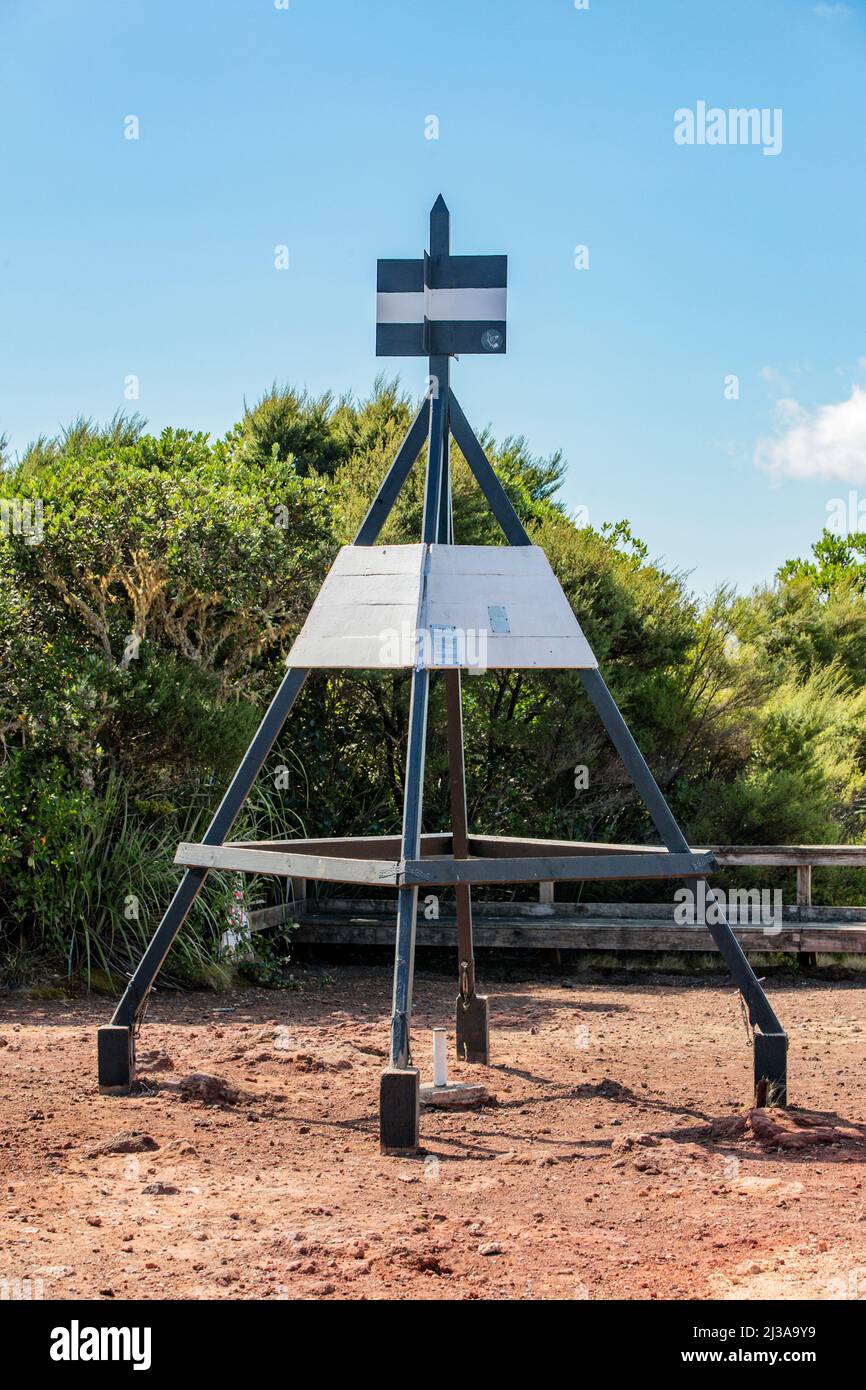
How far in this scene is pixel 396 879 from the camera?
509 cm

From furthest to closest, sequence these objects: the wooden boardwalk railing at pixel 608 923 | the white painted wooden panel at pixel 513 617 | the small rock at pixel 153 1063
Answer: the wooden boardwalk railing at pixel 608 923 < the small rock at pixel 153 1063 < the white painted wooden panel at pixel 513 617

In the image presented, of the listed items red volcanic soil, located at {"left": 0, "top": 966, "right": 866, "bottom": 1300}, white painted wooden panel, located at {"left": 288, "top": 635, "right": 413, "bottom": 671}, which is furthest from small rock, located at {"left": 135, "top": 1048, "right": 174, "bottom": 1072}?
white painted wooden panel, located at {"left": 288, "top": 635, "right": 413, "bottom": 671}

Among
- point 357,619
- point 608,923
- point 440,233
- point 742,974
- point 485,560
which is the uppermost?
point 440,233

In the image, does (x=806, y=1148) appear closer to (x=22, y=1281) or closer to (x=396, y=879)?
(x=396, y=879)

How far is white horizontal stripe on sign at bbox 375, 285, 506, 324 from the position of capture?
19.7 ft

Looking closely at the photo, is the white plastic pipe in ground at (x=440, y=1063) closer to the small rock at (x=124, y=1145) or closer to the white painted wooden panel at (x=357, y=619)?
the small rock at (x=124, y=1145)

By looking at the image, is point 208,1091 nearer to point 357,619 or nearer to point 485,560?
point 357,619

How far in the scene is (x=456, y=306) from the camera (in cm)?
602

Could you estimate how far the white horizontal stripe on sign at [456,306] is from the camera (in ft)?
19.7

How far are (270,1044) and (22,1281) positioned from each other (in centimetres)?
335

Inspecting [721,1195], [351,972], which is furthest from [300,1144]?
[351,972]

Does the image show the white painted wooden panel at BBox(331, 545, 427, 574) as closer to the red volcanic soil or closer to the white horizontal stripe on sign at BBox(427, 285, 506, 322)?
the white horizontal stripe on sign at BBox(427, 285, 506, 322)

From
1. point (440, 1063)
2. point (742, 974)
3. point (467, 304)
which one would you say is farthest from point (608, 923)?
point (467, 304)

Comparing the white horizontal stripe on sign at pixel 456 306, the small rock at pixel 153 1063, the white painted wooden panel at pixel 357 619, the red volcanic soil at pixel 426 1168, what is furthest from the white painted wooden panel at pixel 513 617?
the small rock at pixel 153 1063
